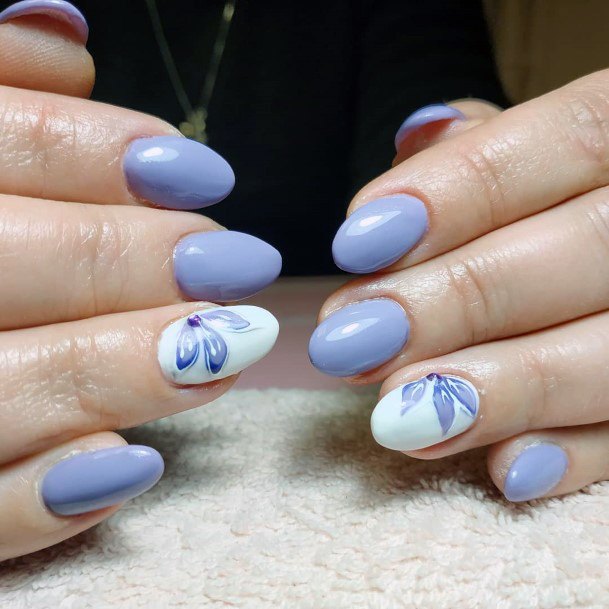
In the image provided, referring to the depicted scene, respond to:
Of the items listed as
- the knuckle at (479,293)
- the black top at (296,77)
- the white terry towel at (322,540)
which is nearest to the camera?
the white terry towel at (322,540)

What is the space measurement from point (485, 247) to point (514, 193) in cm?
5

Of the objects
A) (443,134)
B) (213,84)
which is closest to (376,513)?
(443,134)

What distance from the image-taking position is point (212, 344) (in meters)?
0.47

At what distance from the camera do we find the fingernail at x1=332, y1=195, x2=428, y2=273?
1.56 feet

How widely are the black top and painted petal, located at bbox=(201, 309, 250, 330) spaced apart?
64 centimetres

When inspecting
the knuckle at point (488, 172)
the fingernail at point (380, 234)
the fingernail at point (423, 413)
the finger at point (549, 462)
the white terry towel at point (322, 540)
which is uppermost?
the knuckle at point (488, 172)

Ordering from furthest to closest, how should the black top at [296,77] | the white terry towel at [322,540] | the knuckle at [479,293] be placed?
1. the black top at [296,77]
2. the knuckle at [479,293]
3. the white terry towel at [322,540]

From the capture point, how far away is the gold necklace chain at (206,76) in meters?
1.05

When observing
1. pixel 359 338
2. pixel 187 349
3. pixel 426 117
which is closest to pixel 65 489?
pixel 187 349

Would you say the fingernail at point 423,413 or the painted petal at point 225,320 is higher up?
the painted petal at point 225,320

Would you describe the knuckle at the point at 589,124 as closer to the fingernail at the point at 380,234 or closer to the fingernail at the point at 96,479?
the fingernail at the point at 380,234

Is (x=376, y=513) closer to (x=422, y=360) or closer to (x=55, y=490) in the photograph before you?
(x=422, y=360)

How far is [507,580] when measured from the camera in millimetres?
389

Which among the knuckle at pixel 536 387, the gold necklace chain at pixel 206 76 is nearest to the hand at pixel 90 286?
the knuckle at pixel 536 387
